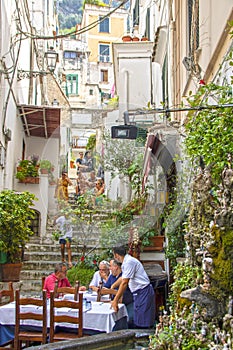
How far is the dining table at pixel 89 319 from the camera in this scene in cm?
634

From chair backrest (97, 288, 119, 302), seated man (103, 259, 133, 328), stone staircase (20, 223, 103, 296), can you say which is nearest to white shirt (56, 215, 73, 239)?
stone staircase (20, 223, 103, 296)

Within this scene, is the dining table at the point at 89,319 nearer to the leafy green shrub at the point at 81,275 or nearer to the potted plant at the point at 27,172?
the leafy green shrub at the point at 81,275

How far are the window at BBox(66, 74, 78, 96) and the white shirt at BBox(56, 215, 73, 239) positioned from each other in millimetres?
31992

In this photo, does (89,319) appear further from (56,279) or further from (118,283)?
(56,279)

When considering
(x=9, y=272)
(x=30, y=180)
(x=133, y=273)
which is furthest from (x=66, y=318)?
(x=30, y=180)

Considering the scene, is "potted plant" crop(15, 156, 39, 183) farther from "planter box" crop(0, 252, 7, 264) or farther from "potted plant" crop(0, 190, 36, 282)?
"planter box" crop(0, 252, 7, 264)

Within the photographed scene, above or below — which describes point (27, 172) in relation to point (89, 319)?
above

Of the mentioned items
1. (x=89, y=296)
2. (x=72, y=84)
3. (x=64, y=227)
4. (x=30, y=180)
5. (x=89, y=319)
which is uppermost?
(x=72, y=84)

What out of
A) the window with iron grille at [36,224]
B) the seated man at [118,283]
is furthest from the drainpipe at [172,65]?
the window with iron grille at [36,224]

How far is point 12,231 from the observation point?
34.4 feet

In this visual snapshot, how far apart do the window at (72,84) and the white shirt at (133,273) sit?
3711 centimetres

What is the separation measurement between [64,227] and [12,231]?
149 cm

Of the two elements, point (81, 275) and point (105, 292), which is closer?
point (105, 292)

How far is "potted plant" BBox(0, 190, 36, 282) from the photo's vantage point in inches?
407
